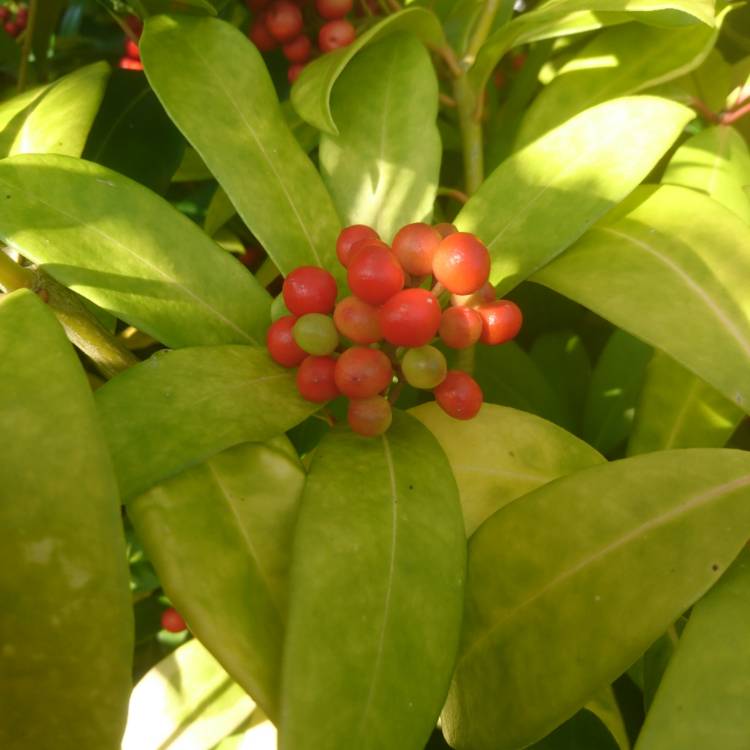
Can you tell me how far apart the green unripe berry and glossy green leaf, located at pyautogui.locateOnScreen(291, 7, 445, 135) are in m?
0.17

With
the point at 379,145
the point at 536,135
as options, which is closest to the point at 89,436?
the point at 379,145

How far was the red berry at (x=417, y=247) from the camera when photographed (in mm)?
674

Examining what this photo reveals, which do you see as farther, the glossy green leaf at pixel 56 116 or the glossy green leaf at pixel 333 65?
the glossy green leaf at pixel 56 116

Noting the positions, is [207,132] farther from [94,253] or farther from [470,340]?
[470,340]

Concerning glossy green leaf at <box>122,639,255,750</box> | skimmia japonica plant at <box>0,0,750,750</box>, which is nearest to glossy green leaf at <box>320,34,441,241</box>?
skimmia japonica plant at <box>0,0,750,750</box>

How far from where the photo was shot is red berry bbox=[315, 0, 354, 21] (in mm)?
959

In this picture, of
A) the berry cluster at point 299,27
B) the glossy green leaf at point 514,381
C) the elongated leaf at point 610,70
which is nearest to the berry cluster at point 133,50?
the berry cluster at point 299,27

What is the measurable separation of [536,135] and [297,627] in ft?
2.20

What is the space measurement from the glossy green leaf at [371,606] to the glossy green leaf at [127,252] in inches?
7.0

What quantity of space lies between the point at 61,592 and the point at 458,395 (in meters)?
0.35

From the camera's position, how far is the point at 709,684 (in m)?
0.58

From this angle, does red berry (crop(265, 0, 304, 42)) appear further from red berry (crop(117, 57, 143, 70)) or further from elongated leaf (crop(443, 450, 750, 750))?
elongated leaf (crop(443, 450, 750, 750))

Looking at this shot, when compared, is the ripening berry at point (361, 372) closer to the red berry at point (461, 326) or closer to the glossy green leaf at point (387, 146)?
the red berry at point (461, 326)

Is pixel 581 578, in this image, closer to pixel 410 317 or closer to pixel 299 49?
pixel 410 317
